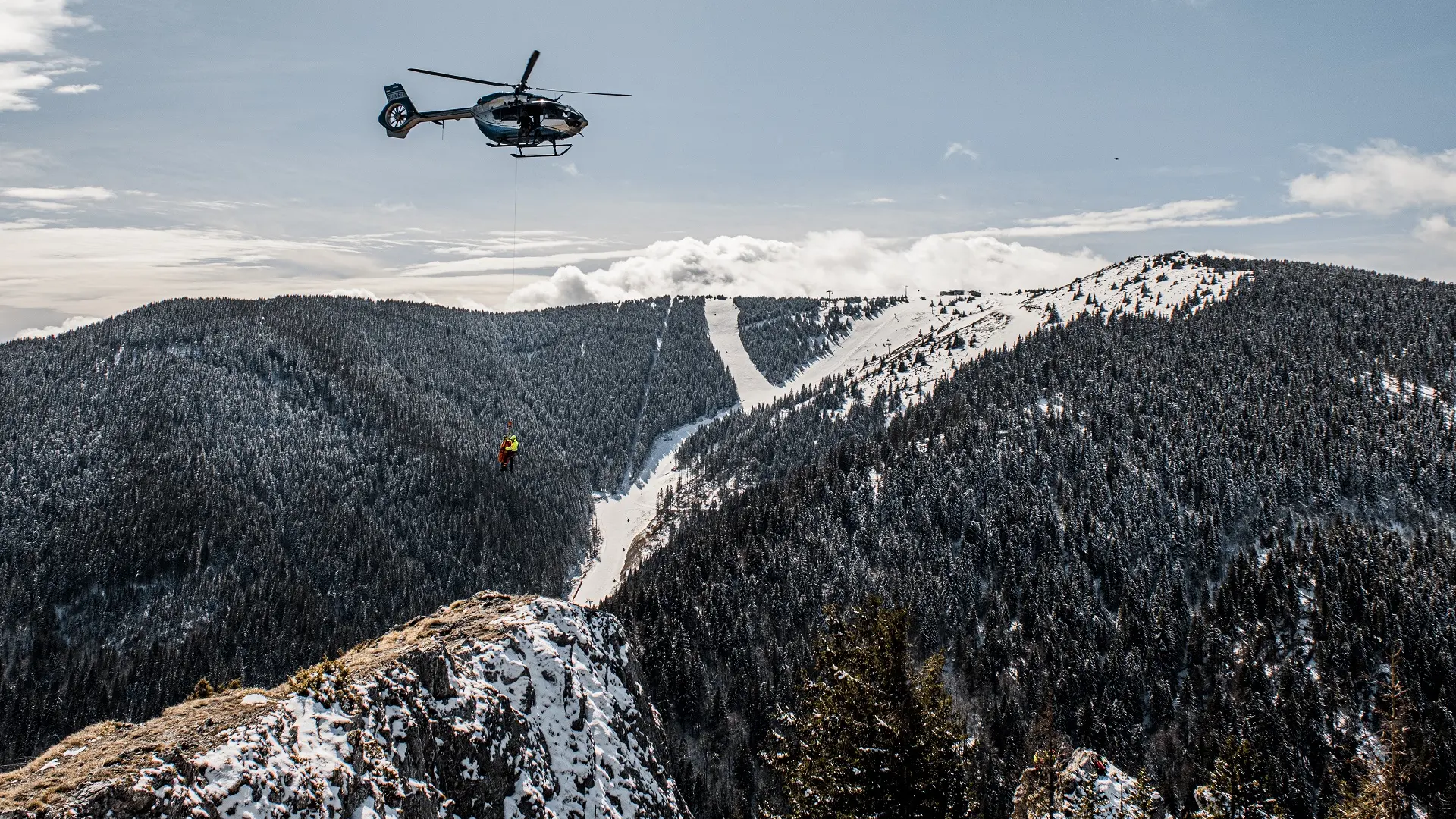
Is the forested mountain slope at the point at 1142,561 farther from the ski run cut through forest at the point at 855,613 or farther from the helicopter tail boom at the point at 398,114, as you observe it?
the helicopter tail boom at the point at 398,114

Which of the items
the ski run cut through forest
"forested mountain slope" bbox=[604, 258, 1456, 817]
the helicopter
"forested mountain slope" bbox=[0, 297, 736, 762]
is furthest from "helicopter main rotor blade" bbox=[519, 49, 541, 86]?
"forested mountain slope" bbox=[0, 297, 736, 762]

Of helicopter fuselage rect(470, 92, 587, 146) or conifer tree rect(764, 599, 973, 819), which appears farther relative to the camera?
helicopter fuselage rect(470, 92, 587, 146)

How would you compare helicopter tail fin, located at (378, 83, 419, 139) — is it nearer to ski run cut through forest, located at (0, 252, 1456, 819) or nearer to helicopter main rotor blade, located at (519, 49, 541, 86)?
helicopter main rotor blade, located at (519, 49, 541, 86)

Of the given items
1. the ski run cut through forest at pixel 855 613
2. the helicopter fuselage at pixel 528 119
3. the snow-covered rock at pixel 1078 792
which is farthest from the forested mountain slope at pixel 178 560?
the snow-covered rock at pixel 1078 792

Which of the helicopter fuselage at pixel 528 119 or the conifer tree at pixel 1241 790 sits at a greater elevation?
the helicopter fuselage at pixel 528 119

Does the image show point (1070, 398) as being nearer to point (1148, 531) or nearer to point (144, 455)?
point (1148, 531)

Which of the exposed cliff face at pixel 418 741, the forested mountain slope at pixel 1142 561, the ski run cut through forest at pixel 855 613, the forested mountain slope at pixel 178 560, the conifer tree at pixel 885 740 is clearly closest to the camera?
the conifer tree at pixel 885 740

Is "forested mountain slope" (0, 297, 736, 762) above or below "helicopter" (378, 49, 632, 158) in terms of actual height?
below

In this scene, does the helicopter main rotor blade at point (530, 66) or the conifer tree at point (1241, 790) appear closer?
the conifer tree at point (1241, 790)
